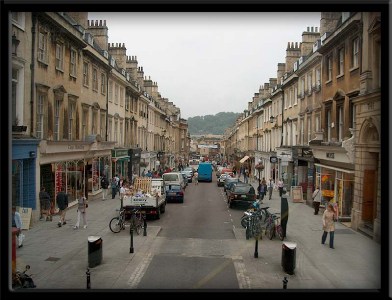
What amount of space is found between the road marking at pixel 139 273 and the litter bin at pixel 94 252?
1.18 m

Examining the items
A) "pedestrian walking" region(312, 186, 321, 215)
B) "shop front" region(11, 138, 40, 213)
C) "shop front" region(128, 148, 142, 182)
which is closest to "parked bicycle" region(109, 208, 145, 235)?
"shop front" region(11, 138, 40, 213)

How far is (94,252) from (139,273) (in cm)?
148

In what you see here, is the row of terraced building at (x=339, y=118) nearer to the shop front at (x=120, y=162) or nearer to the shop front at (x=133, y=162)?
the shop front at (x=120, y=162)

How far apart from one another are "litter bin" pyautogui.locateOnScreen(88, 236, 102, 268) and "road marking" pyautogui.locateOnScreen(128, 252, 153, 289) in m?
1.18

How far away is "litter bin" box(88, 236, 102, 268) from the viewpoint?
11219mm

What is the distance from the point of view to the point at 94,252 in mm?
11328

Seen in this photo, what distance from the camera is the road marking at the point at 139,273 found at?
994 centimetres

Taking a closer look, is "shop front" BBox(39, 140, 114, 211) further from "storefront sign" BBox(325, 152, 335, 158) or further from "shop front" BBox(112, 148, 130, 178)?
"storefront sign" BBox(325, 152, 335, 158)

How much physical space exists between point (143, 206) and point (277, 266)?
9778mm

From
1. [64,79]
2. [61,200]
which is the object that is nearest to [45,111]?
[64,79]

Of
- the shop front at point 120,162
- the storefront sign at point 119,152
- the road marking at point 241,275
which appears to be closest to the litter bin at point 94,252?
the road marking at point 241,275

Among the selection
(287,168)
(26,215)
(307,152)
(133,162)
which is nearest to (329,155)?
(307,152)

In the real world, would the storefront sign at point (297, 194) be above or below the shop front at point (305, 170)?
Answer: below
